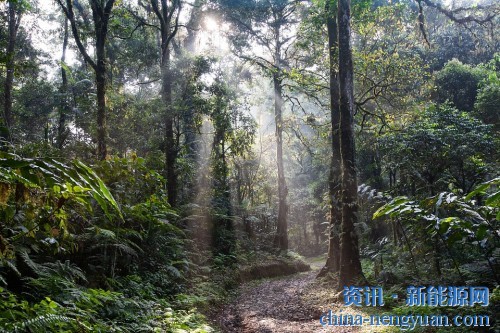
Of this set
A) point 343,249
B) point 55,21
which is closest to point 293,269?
point 343,249

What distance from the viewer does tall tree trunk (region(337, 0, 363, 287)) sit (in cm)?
836

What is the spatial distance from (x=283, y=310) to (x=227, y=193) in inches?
422

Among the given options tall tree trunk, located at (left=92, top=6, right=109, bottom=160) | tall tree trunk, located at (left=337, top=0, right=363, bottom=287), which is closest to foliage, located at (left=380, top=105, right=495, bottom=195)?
tall tree trunk, located at (left=337, top=0, right=363, bottom=287)

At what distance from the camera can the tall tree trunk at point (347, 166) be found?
836 cm

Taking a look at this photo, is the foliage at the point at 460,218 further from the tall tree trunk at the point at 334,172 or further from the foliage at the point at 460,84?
the foliage at the point at 460,84

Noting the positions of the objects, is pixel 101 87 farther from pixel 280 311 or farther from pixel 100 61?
pixel 280 311

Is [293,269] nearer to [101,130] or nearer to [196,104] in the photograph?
[196,104]

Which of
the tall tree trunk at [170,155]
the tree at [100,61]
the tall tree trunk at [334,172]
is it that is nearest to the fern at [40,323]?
the tree at [100,61]

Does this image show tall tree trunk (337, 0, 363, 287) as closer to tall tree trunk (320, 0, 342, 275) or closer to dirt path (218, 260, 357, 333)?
dirt path (218, 260, 357, 333)

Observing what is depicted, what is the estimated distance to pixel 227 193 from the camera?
18578mm

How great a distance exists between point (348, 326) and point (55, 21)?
30613mm

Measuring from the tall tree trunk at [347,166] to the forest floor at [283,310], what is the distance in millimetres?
792

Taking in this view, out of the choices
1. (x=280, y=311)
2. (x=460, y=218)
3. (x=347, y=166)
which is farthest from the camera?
(x=347, y=166)

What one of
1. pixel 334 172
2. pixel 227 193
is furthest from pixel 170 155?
pixel 334 172
